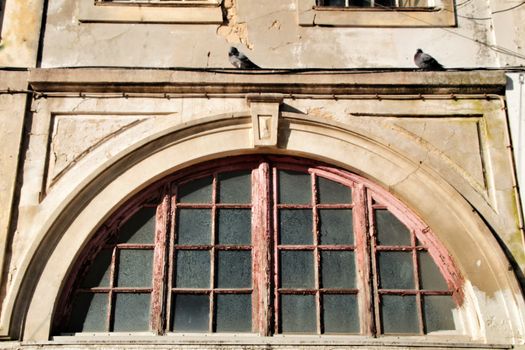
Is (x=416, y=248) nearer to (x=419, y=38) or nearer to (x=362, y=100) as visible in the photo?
(x=362, y=100)

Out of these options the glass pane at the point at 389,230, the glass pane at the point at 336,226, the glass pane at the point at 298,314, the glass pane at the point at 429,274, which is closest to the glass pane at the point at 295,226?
the glass pane at the point at 336,226

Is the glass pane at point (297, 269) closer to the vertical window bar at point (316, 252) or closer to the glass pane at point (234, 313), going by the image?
the vertical window bar at point (316, 252)

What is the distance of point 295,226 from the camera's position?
6.64m

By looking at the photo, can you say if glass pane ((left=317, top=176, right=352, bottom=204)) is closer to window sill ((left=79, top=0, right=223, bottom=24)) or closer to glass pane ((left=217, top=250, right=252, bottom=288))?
glass pane ((left=217, top=250, right=252, bottom=288))

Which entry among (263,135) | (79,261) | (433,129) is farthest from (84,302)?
(433,129)

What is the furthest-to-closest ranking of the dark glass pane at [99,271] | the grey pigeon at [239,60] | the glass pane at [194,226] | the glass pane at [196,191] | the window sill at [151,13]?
the window sill at [151,13] < the grey pigeon at [239,60] < the glass pane at [196,191] < the glass pane at [194,226] < the dark glass pane at [99,271]

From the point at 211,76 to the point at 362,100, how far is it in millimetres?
1389

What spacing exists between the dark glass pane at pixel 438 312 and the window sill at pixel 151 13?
3.22 meters

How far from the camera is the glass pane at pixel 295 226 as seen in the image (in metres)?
6.59

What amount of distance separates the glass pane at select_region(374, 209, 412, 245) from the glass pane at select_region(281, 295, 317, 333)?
827 millimetres

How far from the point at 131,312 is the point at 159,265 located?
45 cm

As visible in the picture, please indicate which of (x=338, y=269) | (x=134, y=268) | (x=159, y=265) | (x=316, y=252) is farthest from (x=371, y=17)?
(x=134, y=268)

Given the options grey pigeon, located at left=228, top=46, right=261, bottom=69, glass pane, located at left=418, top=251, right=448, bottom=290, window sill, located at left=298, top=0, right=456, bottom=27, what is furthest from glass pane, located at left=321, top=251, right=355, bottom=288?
window sill, located at left=298, top=0, right=456, bottom=27

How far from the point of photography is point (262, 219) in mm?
6613
